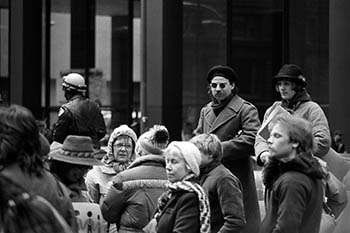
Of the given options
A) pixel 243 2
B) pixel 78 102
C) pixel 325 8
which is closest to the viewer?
pixel 78 102

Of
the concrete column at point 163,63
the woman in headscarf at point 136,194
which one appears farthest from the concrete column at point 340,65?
the woman in headscarf at point 136,194

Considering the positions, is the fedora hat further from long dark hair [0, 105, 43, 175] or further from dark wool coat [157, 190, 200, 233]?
long dark hair [0, 105, 43, 175]

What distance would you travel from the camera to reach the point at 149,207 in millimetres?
8617

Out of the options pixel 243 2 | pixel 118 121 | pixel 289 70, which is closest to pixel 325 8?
pixel 243 2

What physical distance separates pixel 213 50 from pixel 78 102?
12810 millimetres

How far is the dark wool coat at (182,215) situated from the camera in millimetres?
6953

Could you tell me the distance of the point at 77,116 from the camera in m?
11.5

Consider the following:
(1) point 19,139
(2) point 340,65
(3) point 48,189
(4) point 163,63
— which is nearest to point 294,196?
(3) point 48,189

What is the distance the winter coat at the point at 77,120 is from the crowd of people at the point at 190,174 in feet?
1.66

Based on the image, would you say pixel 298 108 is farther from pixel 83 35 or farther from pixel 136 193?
pixel 83 35

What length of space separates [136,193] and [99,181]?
3.84 feet

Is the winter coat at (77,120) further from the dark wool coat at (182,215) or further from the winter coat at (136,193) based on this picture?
the dark wool coat at (182,215)

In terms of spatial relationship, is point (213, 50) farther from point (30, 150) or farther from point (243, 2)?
point (30, 150)

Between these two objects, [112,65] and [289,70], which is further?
[112,65]
